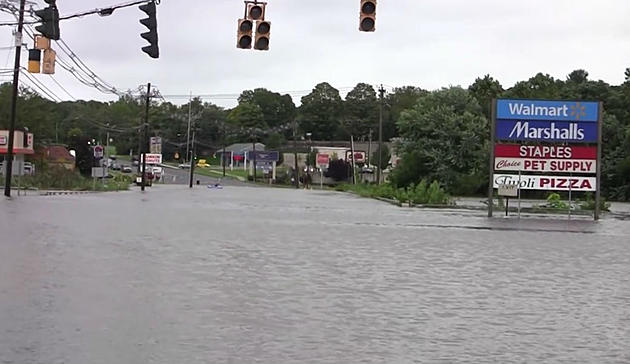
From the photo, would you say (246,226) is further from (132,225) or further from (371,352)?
(371,352)

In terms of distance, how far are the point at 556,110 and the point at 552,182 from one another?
3.11 metres

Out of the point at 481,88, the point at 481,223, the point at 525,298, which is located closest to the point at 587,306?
the point at 525,298

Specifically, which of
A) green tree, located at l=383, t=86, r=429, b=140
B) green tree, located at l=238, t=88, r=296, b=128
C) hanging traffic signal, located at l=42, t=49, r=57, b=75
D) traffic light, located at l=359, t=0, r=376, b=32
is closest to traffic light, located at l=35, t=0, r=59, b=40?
hanging traffic signal, located at l=42, t=49, r=57, b=75

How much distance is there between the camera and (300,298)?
11664 millimetres

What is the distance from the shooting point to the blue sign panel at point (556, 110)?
118 ft

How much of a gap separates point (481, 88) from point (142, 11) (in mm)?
107395

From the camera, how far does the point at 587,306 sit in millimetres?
11898

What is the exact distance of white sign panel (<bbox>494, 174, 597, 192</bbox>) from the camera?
36.8m

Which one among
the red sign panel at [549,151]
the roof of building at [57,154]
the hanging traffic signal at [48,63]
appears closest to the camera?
the hanging traffic signal at [48,63]

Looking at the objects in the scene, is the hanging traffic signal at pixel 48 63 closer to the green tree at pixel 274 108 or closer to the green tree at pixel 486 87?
the green tree at pixel 486 87

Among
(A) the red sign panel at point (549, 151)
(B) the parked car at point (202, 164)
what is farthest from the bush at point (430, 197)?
(B) the parked car at point (202, 164)

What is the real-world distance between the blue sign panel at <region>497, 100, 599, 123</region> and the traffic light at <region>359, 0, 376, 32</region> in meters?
18.5

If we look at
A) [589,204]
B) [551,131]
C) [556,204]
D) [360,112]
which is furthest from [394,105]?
[551,131]

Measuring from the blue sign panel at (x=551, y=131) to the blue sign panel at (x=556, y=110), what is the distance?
0.21 meters
